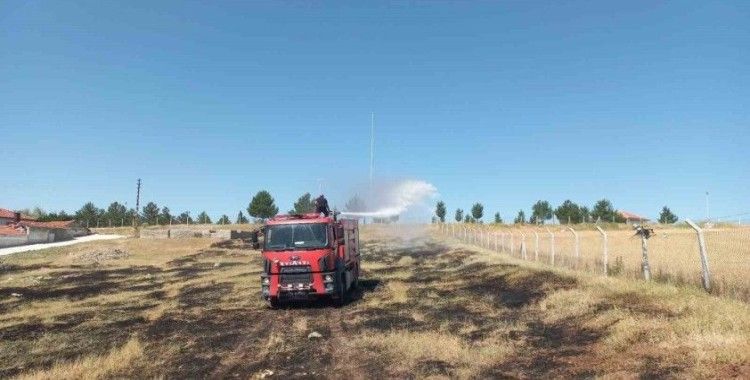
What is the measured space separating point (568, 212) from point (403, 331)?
4036 inches

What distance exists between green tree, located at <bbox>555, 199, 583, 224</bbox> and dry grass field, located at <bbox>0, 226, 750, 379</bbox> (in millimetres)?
85634

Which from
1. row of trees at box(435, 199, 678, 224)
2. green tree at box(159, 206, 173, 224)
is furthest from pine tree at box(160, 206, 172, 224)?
row of trees at box(435, 199, 678, 224)

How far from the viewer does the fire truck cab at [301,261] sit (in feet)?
56.5

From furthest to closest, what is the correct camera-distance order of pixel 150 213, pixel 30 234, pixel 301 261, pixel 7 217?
pixel 150 213 < pixel 7 217 < pixel 30 234 < pixel 301 261

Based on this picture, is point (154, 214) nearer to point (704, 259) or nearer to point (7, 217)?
point (7, 217)

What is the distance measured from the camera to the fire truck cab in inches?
678

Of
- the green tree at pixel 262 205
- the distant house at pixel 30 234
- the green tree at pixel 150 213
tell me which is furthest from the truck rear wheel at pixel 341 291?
the green tree at pixel 150 213

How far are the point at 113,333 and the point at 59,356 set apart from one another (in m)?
2.59

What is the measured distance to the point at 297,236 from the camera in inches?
697

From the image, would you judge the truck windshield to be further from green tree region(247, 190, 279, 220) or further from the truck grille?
green tree region(247, 190, 279, 220)

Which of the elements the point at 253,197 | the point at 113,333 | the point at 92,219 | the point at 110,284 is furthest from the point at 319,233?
the point at 92,219

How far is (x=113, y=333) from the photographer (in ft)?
48.1

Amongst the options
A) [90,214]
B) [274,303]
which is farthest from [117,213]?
[274,303]

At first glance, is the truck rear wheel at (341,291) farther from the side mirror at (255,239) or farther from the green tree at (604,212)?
the green tree at (604,212)
